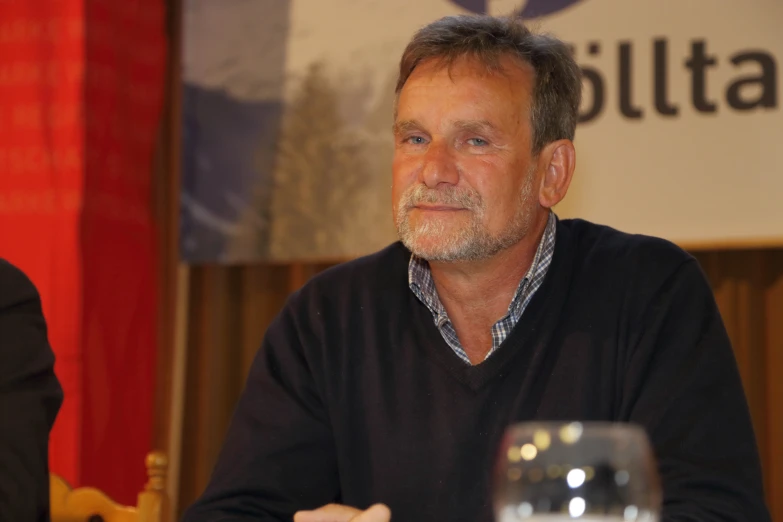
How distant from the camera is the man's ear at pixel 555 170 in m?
1.97

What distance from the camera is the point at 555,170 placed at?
6.54ft

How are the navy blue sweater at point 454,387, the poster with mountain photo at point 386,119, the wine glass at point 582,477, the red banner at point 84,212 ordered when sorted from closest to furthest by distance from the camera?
the wine glass at point 582,477 < the navy blue sweater at point 454,387 < the poster with mountain photo at point 386,119 < the red banner at point 84,212

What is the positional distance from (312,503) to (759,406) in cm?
185

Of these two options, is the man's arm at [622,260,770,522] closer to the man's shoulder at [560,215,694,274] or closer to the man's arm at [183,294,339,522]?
the man's shoulder at [560,215,694,274]

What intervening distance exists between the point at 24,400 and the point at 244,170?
2.04m

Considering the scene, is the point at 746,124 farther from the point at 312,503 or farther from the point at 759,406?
the point at 312,503

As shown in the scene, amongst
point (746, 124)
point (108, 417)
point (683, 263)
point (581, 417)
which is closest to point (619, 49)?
point (746, 124)

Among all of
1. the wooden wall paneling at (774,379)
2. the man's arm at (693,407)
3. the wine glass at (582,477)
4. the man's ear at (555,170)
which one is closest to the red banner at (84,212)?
the man's ear at (555,170)

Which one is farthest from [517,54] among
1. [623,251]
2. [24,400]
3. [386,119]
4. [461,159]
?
[386,119]

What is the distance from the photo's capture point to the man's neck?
72.8 inches

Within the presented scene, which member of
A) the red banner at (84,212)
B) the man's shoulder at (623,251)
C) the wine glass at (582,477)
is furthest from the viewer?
the red banner at (84,212)

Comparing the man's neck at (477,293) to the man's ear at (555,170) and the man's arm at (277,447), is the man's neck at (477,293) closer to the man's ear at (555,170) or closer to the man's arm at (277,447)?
the man's ear at (555,170)

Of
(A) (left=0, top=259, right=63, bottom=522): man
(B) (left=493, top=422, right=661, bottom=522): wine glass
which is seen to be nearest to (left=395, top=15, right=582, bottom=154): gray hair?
(A) (left=0, top=259, right=63, bottom=522): man

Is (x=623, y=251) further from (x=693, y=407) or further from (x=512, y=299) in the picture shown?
(x=693, y=407)
